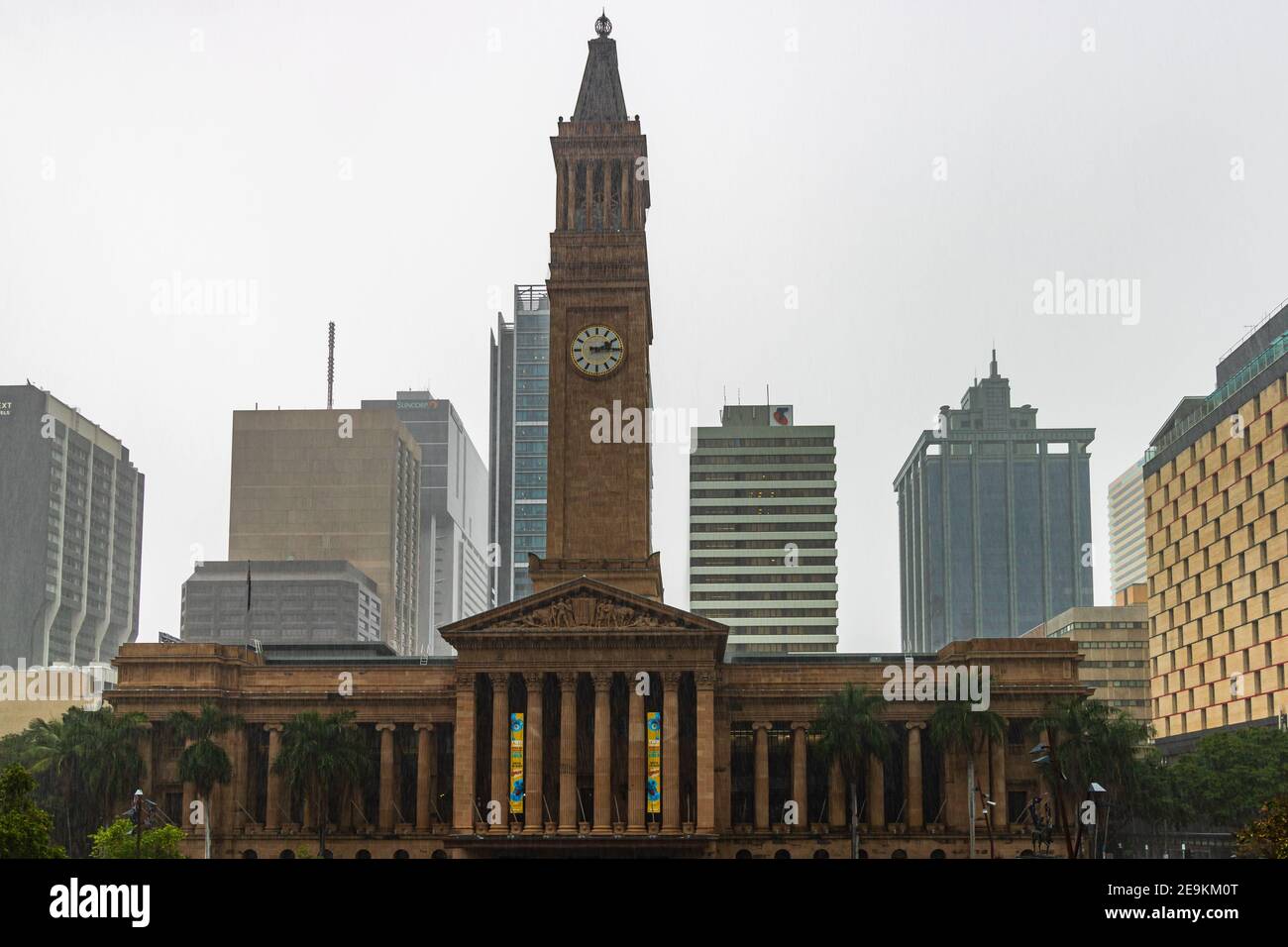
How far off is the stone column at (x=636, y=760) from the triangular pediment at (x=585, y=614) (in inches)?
189

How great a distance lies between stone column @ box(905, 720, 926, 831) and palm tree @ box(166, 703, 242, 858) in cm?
4965

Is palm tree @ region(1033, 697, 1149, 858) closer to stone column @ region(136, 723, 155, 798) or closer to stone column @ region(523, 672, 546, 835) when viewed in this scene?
stone column @ region(523, 672, 546, 835)

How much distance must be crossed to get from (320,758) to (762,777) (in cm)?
3271

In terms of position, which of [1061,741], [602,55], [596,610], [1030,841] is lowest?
[1030,841]

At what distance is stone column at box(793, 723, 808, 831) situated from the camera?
4638 inches

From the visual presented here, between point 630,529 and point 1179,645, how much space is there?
83.6m

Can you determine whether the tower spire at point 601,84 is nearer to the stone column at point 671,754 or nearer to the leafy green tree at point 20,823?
the stone column at point 671,754

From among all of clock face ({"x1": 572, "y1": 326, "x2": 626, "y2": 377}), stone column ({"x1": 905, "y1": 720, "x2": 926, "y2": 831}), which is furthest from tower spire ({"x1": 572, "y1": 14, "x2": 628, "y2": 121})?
stone column ({"x1": 905, "y1": 720, "x2": 926, "y2": 831})

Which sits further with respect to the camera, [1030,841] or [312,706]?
[312,706]

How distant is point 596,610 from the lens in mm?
115562

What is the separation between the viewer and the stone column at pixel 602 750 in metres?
113

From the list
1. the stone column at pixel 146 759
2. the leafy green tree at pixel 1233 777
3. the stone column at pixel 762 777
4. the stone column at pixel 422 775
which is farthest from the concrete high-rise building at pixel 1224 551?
the stone column at pixel 146 759
